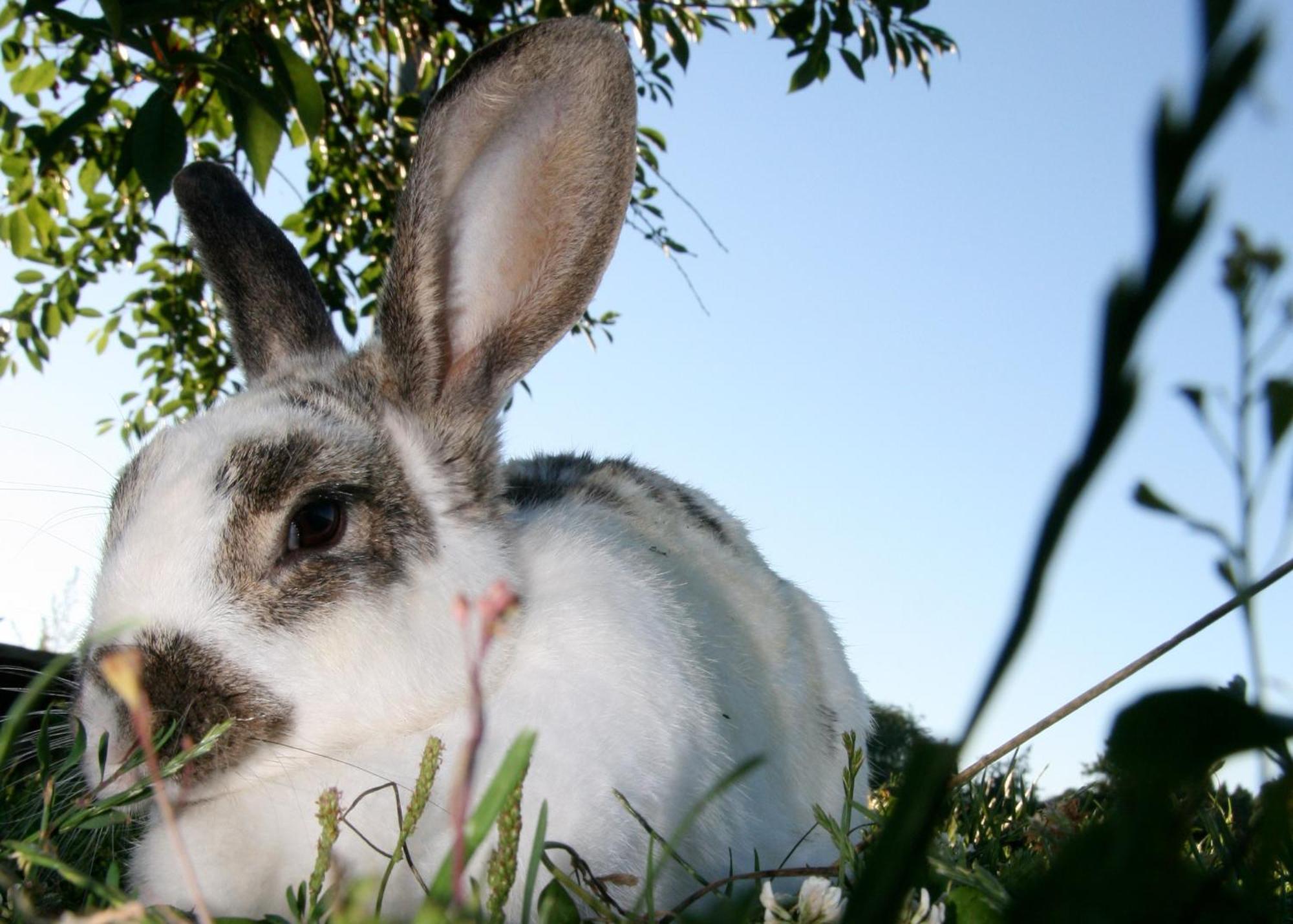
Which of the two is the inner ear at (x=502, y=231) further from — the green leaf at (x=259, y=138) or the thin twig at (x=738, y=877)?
the thin twig at (x=738, y=877)

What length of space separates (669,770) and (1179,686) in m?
1.76

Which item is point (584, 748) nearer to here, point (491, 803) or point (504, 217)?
point (491, 803)

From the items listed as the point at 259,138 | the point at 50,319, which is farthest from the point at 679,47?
the point at 50,319

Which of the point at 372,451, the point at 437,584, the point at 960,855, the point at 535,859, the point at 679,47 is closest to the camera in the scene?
the point at 535,859

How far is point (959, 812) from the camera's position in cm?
276

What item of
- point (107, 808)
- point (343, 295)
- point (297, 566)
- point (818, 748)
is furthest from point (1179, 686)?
point (343, 295)

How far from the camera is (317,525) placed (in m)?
2.35

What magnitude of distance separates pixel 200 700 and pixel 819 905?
124 cm

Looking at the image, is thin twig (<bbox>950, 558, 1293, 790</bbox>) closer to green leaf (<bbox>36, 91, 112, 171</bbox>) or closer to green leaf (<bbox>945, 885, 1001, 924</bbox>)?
green leaf (<bbox>945, 885, 1001, 924</bbox>)

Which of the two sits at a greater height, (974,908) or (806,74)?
(806,74)

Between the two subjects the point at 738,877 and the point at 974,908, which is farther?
the point at 738,877

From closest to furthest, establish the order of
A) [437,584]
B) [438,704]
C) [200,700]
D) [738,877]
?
[738,877] → [200,700] → [438,704] → [437,584]

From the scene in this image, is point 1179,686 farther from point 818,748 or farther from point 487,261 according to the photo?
point 818,748

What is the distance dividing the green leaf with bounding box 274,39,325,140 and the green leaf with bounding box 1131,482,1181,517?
2.79 m
